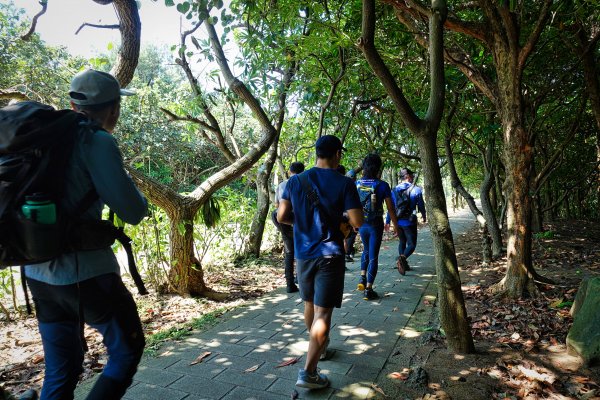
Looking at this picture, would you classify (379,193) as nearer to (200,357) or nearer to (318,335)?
(318,335)

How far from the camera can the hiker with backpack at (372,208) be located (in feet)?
18.8

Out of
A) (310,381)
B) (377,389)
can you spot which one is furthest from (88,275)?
(377,389)

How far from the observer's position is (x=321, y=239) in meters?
3.08

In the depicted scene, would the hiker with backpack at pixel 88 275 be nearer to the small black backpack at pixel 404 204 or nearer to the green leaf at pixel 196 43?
the green leaf at pixel 196 43

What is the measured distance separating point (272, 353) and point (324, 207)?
5.57 feet

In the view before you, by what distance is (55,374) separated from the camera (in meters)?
1.93

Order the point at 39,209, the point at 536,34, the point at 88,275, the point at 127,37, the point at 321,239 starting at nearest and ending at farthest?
the point at 39,209 < the point at 88,275 < the point at 321,239 < the point at 127,37 < the point at 536,34

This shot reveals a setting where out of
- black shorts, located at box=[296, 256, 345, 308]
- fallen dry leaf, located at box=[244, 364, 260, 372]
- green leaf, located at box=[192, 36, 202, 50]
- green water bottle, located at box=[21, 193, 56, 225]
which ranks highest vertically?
green leaf, located at box=[192, 36, 202, 50]

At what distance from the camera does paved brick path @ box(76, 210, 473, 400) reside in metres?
3.08

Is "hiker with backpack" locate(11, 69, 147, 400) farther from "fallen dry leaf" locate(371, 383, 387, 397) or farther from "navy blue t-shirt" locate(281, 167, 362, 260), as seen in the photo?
"fallen dry leaf" locate(371, 383, 387, 397)

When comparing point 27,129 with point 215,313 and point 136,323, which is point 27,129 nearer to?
point 136,323

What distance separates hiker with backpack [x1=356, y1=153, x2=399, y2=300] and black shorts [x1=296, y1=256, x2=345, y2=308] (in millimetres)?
Result: 2735

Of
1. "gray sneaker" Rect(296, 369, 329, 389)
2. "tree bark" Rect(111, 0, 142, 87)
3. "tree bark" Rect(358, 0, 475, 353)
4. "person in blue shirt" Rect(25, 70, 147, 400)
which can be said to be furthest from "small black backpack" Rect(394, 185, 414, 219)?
"person in blue shirt" Rect(25, 70, 147, 400)

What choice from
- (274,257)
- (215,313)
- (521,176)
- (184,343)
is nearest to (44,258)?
(184,343)
